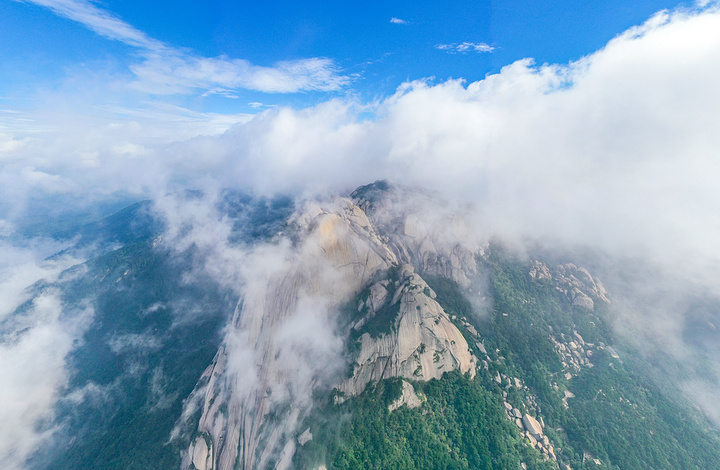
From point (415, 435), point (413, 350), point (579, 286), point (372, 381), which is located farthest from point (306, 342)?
point (579, 286)

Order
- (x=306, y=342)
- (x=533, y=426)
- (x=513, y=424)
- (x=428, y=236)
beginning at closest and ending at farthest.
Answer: (x=513, y=424) < (x=533, y=426) < (x=306, y=342) < (x=428, y=236)

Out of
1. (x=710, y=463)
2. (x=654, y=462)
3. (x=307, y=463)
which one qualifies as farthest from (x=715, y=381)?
(x=307, y=463)

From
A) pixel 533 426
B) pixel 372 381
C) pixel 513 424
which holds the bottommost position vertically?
pixel 533 426

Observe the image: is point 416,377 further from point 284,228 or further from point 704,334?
point 704,334

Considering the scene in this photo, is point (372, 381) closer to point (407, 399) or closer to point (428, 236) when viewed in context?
point (407, 399)

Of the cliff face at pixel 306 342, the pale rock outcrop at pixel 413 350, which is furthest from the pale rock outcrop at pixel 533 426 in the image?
the cliff face at pixel 306 342

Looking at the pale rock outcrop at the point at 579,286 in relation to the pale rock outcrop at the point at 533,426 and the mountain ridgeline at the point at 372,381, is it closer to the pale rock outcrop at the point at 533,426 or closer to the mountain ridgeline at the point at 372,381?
the mountain ridgeline at the point at 372,381
